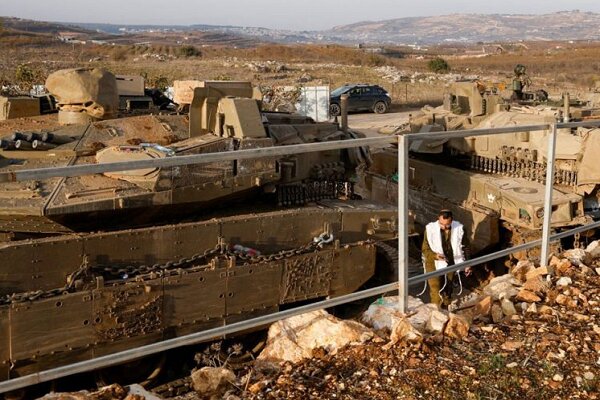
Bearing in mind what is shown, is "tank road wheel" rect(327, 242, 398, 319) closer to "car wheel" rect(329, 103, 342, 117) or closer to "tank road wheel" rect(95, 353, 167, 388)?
"tank road wheel" rect(95, 353, 167, 388)

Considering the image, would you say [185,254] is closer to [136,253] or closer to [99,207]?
[136,253]

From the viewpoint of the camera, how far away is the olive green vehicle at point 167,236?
634 centimetres

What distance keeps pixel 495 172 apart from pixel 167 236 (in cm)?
703

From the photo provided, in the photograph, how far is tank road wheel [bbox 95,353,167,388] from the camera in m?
6.73

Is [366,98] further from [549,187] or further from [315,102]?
[549,187]

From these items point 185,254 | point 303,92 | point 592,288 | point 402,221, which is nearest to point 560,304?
point 592,288

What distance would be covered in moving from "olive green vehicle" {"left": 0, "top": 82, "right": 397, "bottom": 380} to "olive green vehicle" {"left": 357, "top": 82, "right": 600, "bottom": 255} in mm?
2180

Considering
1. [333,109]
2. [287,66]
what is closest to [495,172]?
[333,109]

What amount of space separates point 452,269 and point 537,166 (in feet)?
23.6

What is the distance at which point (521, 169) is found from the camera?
471 inches

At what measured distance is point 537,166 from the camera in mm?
11750

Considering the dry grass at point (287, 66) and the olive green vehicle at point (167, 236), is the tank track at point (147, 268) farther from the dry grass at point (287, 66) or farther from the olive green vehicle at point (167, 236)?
the dry grass at point (287, 66)

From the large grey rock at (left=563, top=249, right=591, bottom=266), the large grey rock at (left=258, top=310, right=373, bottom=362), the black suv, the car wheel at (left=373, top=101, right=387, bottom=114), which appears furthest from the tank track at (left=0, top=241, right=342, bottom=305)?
the car wheel at (left=373, top=101, right=387, bottom=114)

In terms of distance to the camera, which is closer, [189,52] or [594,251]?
[594,251]
